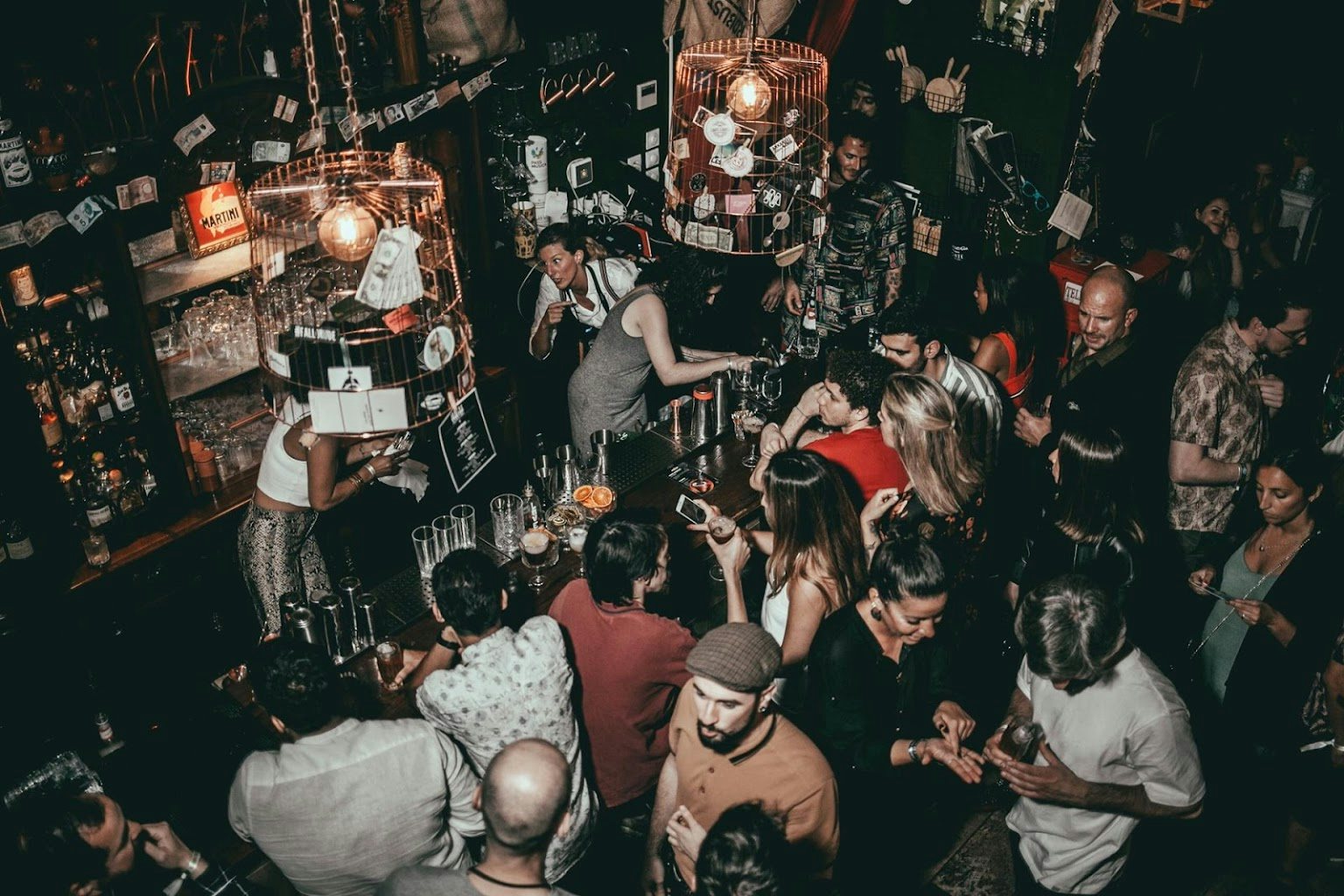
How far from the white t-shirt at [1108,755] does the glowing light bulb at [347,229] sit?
2336 mm

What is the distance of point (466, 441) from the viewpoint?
4109mm

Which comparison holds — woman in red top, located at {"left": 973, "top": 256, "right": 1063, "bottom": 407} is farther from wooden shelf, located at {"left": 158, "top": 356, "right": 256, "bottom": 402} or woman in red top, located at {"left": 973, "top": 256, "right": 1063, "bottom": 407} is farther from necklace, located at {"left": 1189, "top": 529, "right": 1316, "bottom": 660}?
wooden shelf, located at {"left": 158, "top": 356, "right": 256, "bottom": 402}

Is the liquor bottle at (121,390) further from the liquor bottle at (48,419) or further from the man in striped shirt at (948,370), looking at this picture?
the man in striped shirt at (948,370)

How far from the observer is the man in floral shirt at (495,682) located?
2957 millimetres

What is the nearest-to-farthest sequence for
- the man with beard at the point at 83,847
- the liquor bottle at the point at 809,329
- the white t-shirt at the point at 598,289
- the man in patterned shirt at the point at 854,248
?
the man with beard at the point at 83,847, the white t-shirt at the point at 598,289, the man in patterned shirt at the point at 854,248, the liquor bottle at the point at 809,329

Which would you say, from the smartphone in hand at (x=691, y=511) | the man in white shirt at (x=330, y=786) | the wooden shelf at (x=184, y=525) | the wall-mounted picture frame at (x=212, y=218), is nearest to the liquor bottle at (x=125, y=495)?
the wooden shelf at (x=184, y=525)

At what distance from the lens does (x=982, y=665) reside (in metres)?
4.70

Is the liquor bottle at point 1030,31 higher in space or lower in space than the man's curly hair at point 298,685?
higher

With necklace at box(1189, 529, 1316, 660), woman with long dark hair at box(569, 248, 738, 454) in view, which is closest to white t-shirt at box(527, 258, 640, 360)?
woman with long dark hair at box(569, 248, 738, 454)

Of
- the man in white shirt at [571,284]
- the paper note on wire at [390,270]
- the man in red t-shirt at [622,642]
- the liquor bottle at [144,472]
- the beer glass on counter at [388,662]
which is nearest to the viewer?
the paper note on wire at [390,270]

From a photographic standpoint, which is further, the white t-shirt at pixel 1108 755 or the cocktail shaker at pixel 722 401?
the cocktail shaker at pixel 722 401

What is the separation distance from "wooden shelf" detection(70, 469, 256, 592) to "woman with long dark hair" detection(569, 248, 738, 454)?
1624mm

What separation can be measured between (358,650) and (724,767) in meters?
1.52

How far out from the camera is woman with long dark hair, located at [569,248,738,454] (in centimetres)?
488
